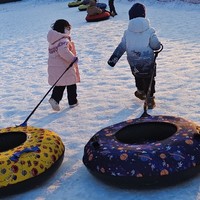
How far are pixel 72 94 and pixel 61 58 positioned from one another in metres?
0.51

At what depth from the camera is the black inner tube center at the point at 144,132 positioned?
12.9 feet

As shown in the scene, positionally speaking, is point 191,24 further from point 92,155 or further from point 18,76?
point 92,155

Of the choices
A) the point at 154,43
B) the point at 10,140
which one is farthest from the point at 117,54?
the point at 10,140

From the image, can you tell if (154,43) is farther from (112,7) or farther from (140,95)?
(112,7)

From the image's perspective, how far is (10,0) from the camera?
33562 mm

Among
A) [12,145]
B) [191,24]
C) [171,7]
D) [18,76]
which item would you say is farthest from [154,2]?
[12,145]

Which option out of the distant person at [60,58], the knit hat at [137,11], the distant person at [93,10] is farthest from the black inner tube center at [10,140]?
the distant person at [93,10]

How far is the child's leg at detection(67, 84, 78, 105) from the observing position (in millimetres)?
5820

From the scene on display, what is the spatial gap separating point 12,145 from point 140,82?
2.06 metres

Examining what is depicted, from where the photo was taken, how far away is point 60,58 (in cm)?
563

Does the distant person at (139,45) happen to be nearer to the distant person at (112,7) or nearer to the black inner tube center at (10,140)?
the black inner tube center at (10,140)

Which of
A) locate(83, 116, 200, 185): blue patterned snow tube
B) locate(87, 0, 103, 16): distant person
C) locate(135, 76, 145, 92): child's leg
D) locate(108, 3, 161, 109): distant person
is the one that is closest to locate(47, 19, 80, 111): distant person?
locate(108, 3, 161, 109): distant person

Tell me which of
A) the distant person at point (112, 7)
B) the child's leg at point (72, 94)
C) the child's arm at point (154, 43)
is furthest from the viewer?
the distant person at point (112, 7)

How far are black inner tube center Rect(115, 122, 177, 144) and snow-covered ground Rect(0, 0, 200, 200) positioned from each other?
0.45 m
